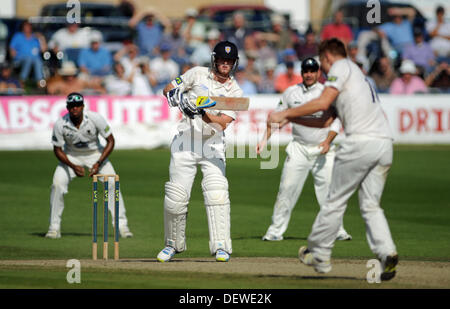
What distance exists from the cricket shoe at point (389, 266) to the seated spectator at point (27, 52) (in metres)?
15.9

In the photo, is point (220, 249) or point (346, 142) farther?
point (220, 249)

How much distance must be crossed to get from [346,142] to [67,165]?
16.9 ft

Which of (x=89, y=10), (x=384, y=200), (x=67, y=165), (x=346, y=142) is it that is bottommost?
(x=384, y=200)

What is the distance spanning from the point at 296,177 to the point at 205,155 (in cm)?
234

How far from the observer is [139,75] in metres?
22.2

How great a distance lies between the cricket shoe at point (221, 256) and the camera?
8836 mm

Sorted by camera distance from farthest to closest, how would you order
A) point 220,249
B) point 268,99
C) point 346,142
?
point 268,99 < point 220,249 < point 346,142

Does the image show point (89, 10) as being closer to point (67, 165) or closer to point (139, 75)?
point (139, 75)

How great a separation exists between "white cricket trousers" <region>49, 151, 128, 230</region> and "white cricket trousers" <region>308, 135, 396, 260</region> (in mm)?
4067

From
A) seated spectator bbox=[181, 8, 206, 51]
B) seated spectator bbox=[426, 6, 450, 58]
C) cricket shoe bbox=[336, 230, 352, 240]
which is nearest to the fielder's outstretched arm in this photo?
cricket shoe bbox=[336, 230, 352, 240]

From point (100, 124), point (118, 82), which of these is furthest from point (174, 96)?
point (118, 82)

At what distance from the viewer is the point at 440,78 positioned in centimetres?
2378

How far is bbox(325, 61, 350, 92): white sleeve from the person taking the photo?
25.0 feet

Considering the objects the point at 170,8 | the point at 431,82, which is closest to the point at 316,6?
the point at 170,8
